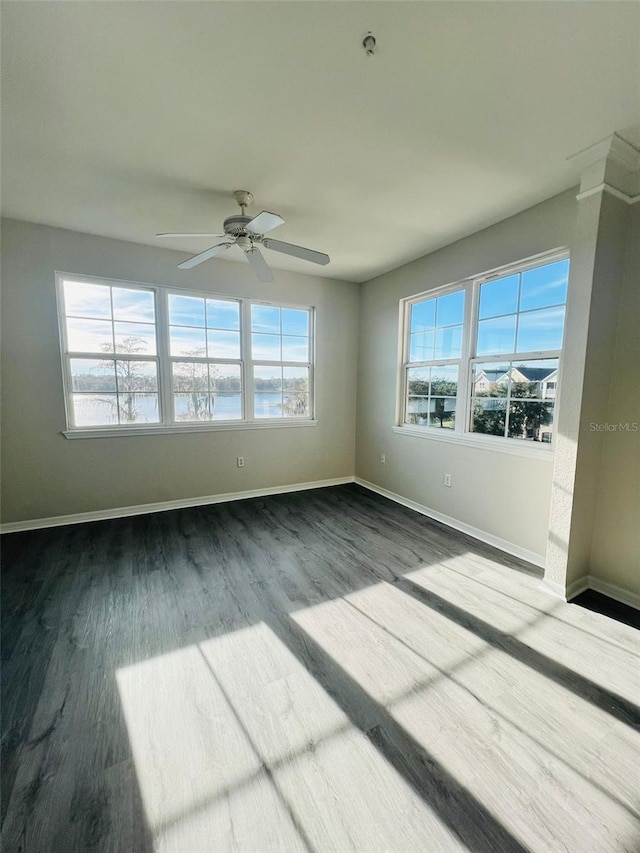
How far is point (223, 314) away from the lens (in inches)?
150

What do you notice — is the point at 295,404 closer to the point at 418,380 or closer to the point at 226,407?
the point at 226,407

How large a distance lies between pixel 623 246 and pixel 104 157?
10.6 feet

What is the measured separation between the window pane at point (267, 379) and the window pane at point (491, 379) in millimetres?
2205

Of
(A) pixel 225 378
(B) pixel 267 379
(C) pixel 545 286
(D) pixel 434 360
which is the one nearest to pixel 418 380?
(D) pixel 434 360

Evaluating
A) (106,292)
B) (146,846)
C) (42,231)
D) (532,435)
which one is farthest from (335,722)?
(42,231)

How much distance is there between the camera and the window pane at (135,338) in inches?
133

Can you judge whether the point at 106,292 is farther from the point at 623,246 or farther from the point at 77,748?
the point at 623,246

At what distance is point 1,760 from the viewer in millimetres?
1243

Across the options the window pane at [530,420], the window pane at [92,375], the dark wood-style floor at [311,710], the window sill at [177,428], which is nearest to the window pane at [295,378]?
the window sill at [177,428]

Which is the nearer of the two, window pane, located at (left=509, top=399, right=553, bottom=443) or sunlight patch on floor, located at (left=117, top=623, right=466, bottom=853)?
sunlight patch on floor, located at (left=117, top=623, right=466, bottom=853)

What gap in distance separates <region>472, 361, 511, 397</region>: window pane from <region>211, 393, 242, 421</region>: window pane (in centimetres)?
254

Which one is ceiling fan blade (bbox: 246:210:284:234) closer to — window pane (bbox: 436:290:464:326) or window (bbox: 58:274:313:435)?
window (bbox: 58:274:313:435)

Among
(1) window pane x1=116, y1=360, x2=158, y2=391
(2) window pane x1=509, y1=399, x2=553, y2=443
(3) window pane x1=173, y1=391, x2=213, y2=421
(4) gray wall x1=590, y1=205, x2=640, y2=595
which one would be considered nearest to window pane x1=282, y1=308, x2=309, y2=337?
(3) window pane x1=173, y1=391, x2=213, y2=421

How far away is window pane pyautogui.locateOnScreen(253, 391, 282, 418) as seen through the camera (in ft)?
13.5
